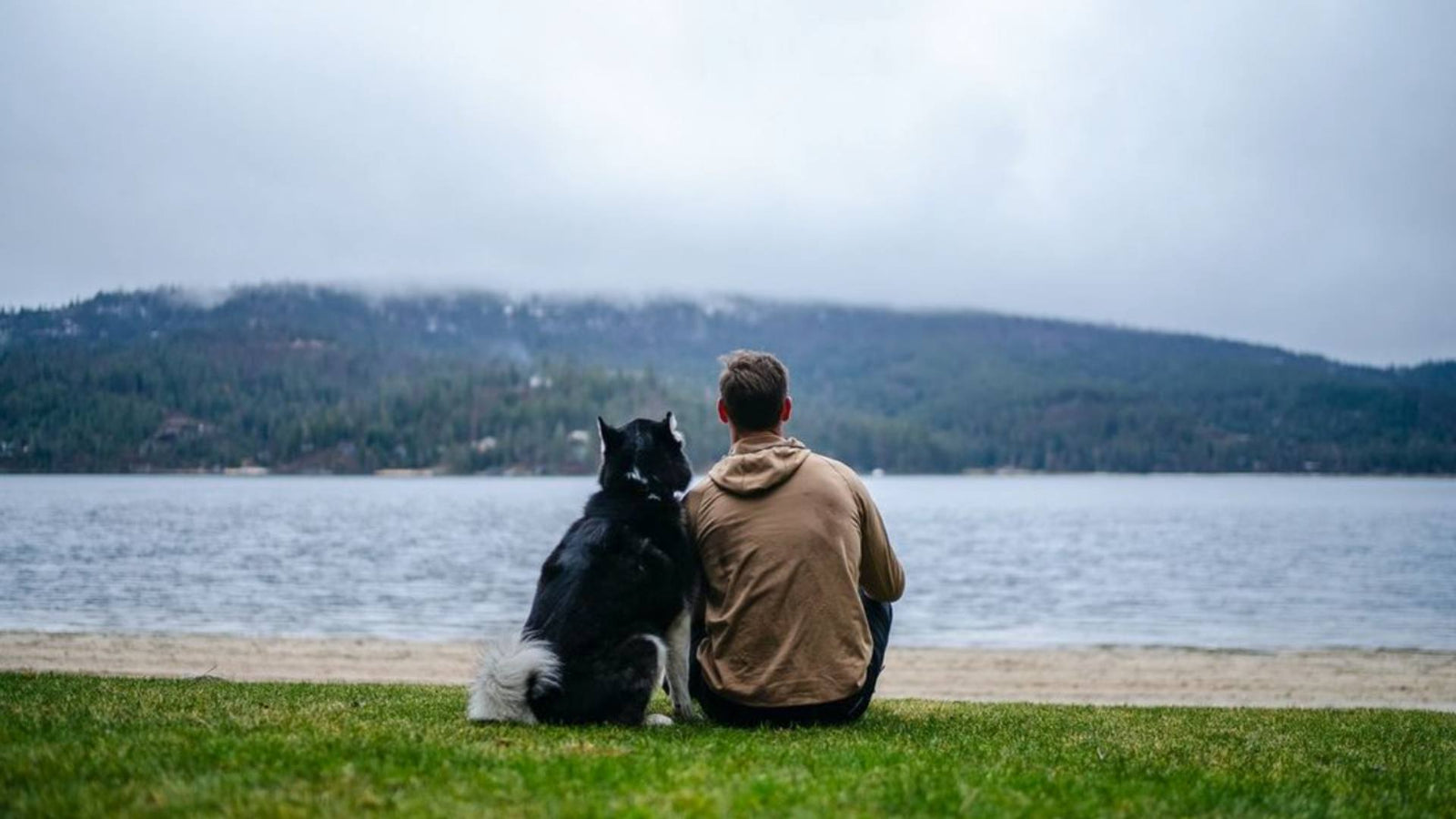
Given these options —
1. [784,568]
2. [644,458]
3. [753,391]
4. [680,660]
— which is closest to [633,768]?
[680,660]

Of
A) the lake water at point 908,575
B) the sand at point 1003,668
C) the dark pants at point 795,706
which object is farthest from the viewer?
the lake water at point 908,575

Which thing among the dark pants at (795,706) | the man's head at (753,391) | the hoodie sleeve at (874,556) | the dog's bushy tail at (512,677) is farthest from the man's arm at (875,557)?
the dog's bushy tail at (512,677)

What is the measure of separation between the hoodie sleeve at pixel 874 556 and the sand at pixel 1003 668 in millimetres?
13975


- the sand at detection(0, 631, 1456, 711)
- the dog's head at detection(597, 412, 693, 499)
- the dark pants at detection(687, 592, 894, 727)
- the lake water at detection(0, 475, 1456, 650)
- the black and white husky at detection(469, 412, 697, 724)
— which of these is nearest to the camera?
the black and white husky at detection(469, 412, 697, 724)

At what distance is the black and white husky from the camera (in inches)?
340

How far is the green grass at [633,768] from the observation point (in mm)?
6020

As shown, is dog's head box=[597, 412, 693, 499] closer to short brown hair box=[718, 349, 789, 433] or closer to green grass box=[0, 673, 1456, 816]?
short brown hair box=[718, 349, 789, 433]

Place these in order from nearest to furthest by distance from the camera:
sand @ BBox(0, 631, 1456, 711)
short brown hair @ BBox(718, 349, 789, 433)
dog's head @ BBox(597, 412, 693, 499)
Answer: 1. dog's head @ BBox(597, 412, 693, 499)
2. short brown hair @ BBox(718, 349, 789, 433)
3. sand @ BBox(0, 631, 1456, 711)

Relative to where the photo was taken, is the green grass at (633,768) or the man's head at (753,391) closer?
the green grass at (633,768)

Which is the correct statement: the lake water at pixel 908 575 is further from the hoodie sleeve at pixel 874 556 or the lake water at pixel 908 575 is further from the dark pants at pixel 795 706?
the hoodie sleeve at pixel 874 556

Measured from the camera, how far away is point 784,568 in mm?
9102

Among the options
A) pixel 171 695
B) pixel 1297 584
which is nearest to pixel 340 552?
pixel 1297 584

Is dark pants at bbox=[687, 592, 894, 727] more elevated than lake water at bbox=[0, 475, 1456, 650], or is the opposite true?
dark pants at bbox=[687, 592, 894, 727]

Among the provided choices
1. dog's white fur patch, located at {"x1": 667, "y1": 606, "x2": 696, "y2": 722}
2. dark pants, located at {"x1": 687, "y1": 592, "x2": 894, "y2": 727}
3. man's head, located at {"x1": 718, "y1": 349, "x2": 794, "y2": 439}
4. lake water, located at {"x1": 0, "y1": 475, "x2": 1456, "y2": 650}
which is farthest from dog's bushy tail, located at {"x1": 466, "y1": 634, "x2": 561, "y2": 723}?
lake water, located at {"x1": 0, "y1": 475, "x2": 1456, "y2": 650}
